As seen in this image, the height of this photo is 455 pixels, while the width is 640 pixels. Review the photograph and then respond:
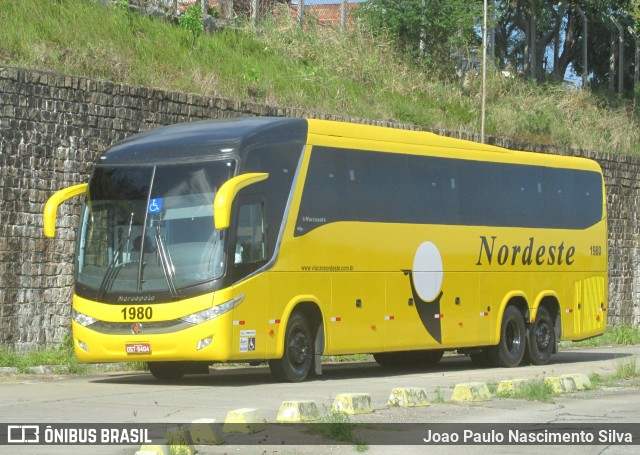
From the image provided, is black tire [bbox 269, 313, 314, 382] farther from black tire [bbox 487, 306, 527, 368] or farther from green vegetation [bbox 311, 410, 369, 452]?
green vegetation [bbox 311, 410, 369, 452]

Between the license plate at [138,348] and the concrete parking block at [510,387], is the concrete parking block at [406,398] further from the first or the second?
the license plate at [138,348]

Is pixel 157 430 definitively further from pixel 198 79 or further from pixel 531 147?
pixel 531 147

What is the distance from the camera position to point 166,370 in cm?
1948

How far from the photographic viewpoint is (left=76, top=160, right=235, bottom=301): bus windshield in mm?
17500

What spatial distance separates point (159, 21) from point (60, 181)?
1014 centimetres

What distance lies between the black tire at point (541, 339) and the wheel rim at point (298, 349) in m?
6.34

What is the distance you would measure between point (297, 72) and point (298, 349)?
47.7 feet

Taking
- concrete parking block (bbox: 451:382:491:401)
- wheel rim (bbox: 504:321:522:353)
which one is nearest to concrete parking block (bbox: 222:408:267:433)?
concrete parking block (bbox: 451:382:491:401)

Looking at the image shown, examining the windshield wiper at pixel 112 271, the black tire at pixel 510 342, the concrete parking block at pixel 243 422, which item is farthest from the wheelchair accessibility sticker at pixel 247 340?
the black tire at pixel 510 342

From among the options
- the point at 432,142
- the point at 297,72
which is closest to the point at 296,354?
the point at 432,142

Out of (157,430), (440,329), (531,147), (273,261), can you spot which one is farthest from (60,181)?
(531,147)

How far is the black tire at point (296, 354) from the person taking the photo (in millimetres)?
18516

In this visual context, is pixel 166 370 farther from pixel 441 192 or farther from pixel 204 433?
pixel 204 433

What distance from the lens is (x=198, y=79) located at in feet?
90.3
